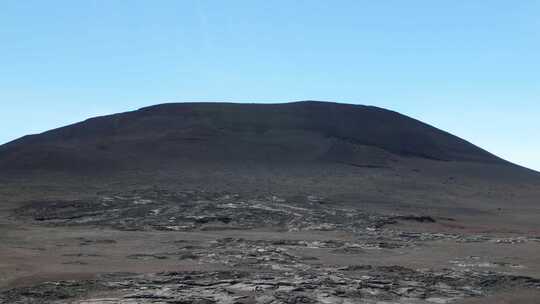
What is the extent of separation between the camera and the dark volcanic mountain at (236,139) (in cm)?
4810

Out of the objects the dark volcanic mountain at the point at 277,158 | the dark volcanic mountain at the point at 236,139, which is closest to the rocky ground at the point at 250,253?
the dark volcanic mountain at the point at 277,158

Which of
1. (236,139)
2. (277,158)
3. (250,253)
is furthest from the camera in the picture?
(236,139)

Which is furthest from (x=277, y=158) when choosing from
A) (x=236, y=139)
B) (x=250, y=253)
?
(x=250, y=253)

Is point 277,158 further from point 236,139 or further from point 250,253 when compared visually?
point 250,253

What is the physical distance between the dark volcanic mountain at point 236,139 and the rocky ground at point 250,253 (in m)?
15.0

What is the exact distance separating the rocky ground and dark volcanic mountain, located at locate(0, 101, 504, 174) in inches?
590

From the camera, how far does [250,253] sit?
18703 mm

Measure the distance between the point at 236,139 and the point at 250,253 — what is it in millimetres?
37776

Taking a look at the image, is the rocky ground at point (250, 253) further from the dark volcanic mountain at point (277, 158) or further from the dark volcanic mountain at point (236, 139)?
the dark volcanic mountain at point (236, 139)

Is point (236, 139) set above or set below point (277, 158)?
above

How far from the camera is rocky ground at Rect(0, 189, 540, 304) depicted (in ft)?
43.2

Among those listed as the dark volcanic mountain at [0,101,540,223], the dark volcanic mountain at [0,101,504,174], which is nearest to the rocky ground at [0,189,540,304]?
the dark volcanic mountain at [0,101,540,223]

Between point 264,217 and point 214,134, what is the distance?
29182 millimetres

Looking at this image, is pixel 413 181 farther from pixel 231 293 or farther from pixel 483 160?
pixel 231 293
